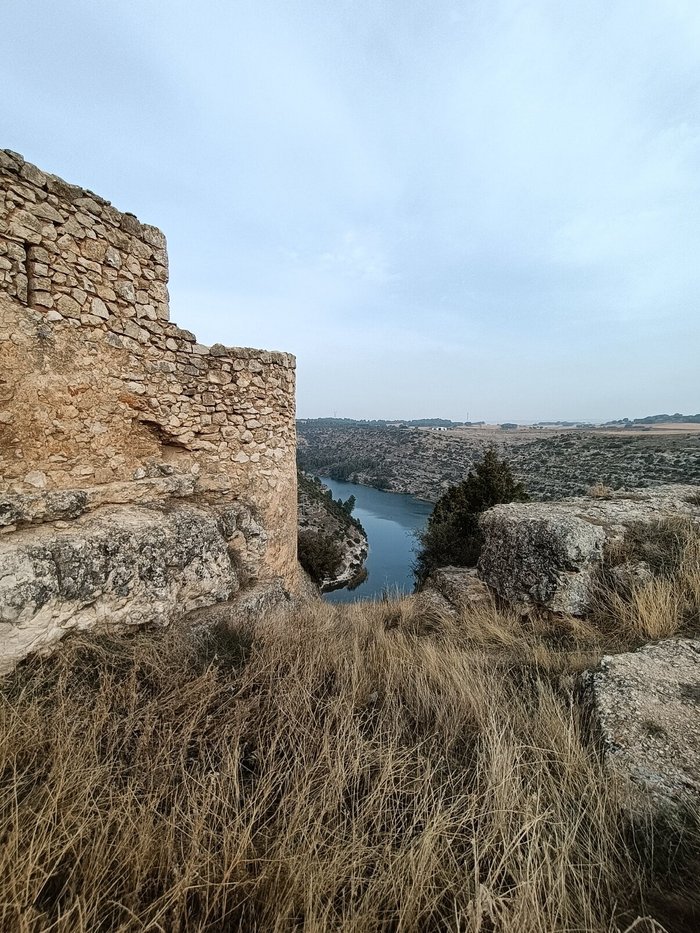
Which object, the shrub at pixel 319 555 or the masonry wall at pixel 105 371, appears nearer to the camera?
the masonry wall at pixel 105 371

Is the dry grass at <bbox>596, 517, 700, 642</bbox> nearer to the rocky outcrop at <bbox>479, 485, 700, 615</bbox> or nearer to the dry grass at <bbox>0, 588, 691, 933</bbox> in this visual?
the rocky outcrop at <bbox>479, 485, 700, 615</bbox>

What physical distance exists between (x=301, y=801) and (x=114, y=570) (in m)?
2.11

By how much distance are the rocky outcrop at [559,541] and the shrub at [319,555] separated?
404 inches

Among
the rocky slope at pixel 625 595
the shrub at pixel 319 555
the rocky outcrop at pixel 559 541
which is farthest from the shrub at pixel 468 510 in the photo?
the rocky outcrop at pixel 559 541

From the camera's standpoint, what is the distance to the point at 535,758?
175 centimetres

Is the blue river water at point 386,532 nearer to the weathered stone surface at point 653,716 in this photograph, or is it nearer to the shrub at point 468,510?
the shrub at point 468,510

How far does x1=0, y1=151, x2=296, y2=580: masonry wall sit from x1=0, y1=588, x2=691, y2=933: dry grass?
1.44 metres

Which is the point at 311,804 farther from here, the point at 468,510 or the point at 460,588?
the point at 468,510

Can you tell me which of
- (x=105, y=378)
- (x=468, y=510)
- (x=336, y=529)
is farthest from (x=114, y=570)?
(x=336, y=529)

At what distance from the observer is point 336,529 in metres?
23.3

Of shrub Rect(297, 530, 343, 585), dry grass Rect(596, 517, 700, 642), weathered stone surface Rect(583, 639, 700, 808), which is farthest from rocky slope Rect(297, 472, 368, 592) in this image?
weathered stone surface Rect(583, 639, 700, 808)

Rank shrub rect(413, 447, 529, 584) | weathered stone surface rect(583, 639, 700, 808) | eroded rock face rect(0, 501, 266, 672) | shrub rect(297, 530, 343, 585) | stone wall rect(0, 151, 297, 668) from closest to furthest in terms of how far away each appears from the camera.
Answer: weathered stone surface rect(583, 639, 700, 808) → eroded rock face rect(0, 501, 266, 672) → stone wall rect(0, 151, 297, 668) → shrub rect(413, 447, 529, 584) → shrub rect(297, 530, 343, 585)

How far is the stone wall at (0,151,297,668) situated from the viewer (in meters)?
2.63

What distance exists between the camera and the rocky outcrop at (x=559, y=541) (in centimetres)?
372
